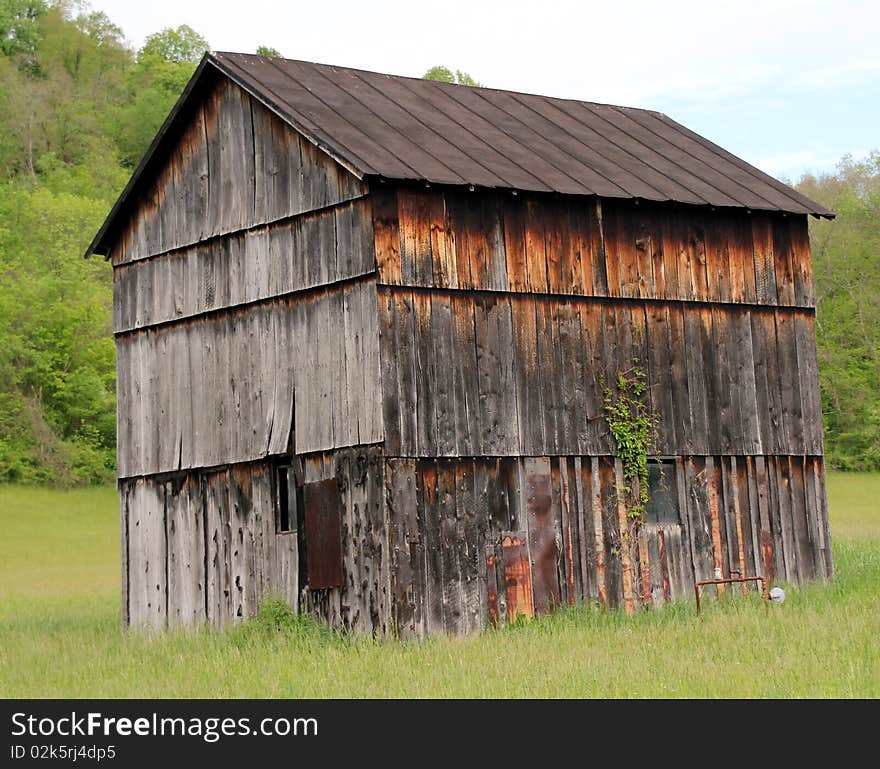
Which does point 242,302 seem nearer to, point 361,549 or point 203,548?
point 203,548

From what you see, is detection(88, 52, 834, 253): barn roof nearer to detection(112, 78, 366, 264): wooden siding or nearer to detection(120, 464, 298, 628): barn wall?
detection(112, 78, 366, 264): wooden siding

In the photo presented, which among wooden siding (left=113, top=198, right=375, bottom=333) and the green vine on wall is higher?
wooden siding (left=113, top=198, right=375, bottom=333)

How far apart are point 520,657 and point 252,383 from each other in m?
7.31

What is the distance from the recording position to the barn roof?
22016 millimetres

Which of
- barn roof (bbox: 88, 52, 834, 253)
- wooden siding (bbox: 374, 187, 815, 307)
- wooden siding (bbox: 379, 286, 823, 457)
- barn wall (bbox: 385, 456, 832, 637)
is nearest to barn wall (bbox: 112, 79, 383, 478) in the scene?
barn roof (bbox: 88, 52, 834, 253)

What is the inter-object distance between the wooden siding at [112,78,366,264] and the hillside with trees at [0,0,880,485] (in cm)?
→ 3815

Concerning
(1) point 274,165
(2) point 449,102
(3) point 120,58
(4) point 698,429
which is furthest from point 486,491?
(3) point 120,58

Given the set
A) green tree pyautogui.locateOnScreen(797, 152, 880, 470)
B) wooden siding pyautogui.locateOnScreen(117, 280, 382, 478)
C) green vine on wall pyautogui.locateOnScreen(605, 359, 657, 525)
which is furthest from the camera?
green tree pyautogui.locateOnScreen(797, 152, 880, 470)

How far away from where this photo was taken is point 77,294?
220 ft

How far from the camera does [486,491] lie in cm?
2166

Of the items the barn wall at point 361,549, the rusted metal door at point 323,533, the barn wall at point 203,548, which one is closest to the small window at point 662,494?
the barn wall at point 361,549

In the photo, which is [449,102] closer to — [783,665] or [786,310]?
[786,310]

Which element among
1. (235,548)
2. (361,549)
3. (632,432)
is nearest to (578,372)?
(632,432)

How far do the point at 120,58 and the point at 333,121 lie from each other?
3561 inches
